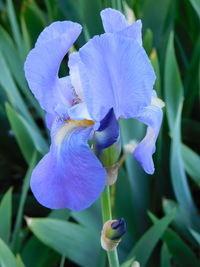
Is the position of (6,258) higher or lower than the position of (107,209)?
lower

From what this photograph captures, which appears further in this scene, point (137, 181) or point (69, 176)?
point (137, 181)

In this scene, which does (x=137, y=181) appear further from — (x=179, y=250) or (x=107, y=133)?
(x=107, y=133)

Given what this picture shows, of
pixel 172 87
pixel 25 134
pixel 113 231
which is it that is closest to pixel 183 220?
pixel 172 87

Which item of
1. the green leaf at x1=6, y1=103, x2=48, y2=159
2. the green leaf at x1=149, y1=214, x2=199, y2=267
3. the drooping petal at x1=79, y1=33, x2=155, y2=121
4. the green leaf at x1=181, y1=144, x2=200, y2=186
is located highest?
the drooping petal at x1=79, y1=33, x2=155, y2=121

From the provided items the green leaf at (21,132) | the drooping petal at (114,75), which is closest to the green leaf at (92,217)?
the green leaf at (21,132)

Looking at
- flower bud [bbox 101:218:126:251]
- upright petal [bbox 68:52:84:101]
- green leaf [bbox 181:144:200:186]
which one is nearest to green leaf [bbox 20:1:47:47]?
green leaf [bbox 181:144:200:186]

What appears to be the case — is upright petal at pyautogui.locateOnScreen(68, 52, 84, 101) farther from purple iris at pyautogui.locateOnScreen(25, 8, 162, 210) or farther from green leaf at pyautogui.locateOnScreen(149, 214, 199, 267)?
green leaf at pyautogui.locateOnScreen(149, 214, 199, 267)

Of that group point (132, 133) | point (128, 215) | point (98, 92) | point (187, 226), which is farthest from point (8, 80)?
point (98, 92)

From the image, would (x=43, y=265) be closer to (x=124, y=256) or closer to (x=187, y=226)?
(x=124, y=256)
